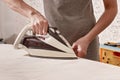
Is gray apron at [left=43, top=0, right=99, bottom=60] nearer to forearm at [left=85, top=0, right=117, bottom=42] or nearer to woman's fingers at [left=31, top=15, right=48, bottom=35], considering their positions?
forearm at [left=85, top=0, right=117, bottom=42]

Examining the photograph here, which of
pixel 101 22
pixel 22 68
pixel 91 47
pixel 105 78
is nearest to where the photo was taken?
pixel 105 78

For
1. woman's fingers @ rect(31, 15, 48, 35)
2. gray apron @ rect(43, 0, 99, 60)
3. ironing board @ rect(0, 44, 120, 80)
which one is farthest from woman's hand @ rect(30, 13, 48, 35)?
gray apron @ rect(43, 0, 99, 60)

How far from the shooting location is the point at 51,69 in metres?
1.08

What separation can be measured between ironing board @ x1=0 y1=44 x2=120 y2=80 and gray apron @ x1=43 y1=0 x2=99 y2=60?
1.21 feet

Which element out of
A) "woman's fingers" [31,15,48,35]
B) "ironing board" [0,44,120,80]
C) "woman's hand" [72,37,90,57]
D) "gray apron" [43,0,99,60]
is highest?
"gray apron" [43,0,99,60]

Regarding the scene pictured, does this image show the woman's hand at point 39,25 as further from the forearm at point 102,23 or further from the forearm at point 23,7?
the forearm at point 102,23

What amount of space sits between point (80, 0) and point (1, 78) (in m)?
0.79

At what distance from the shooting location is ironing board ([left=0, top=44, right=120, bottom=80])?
98cm

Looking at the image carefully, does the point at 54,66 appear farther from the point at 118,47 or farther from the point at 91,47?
the point at 118,47

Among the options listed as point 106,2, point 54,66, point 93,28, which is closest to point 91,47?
point 93,28

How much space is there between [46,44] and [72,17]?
13.8 inches

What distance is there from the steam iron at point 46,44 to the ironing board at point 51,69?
47mm

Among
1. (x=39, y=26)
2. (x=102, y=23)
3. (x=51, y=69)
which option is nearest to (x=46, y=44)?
(x=39, y=26)

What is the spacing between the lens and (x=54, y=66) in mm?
1134
